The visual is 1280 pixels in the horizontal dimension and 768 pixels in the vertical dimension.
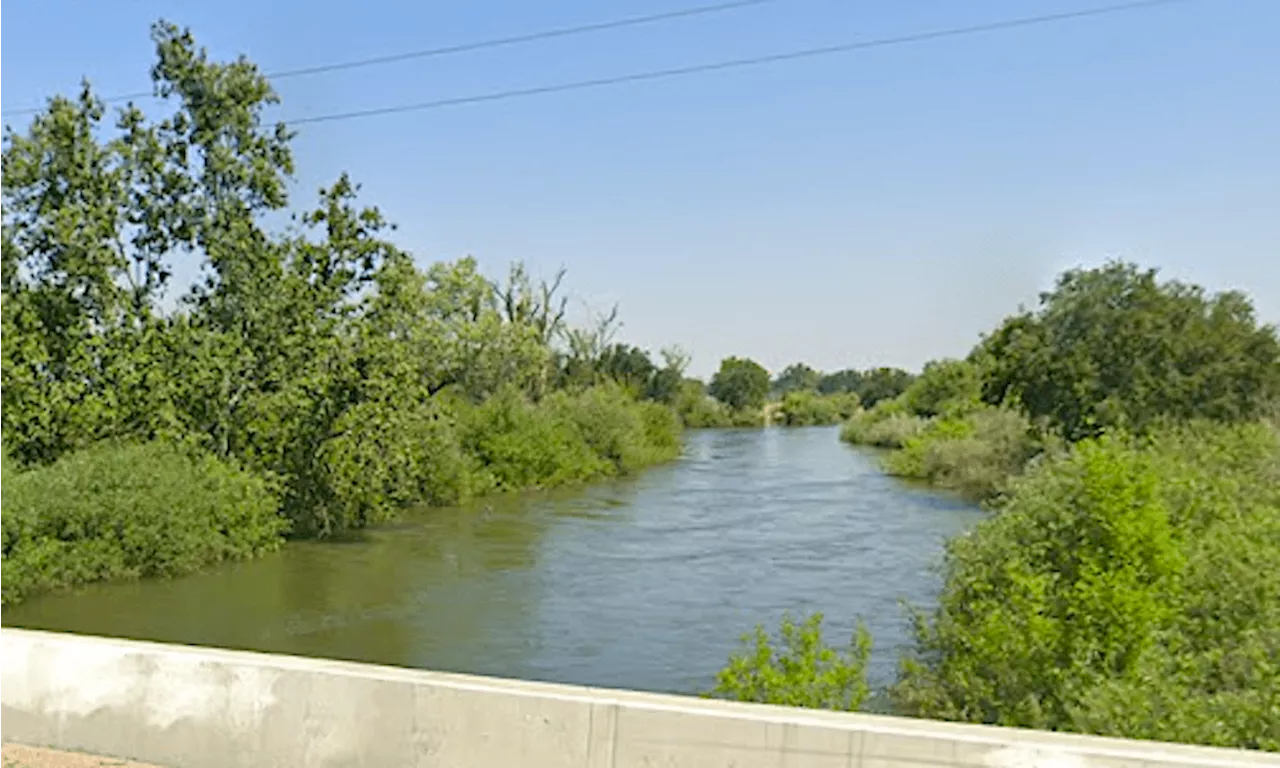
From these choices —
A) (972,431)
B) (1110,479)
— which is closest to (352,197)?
(1110,479)

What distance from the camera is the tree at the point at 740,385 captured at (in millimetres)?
91438

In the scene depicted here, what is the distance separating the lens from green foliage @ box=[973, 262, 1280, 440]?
1097 inches

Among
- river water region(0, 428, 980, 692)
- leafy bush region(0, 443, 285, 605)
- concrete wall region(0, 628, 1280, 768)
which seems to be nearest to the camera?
concrete wall region(0, 628, 1280, 768)

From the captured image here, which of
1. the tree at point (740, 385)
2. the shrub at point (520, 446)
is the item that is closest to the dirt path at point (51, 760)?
the shrub at point (520, 446)

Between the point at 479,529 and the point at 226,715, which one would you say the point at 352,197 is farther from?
the point at 226,715

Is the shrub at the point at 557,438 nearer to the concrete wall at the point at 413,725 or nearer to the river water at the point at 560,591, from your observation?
the river water at the point at 560,591

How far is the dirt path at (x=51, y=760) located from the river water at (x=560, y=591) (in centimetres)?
824

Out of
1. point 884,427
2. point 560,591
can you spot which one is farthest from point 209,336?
point 884,427

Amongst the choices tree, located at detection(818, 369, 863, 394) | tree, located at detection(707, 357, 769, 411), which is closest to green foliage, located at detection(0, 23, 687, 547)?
tree, located at detection(707, 357, 769, 411)

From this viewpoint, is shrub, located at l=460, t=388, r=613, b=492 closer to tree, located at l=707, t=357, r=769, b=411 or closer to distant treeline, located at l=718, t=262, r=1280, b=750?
distant treeline, located at l=718, t=262, r=1280, b=750

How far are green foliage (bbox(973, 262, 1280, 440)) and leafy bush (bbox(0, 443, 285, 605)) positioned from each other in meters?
18.4

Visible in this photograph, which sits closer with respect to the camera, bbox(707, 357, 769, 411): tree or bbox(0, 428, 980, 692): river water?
bbox(0, 428, 980, 692): river water

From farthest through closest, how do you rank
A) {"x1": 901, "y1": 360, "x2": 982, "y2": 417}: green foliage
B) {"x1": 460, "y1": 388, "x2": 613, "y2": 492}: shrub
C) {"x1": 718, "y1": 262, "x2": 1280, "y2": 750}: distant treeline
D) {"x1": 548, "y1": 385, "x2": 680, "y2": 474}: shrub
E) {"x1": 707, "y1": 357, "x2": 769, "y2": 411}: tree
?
{"x1": 707, "y1": 357, "x2": 769, "y2": 411}: tree
{"x1": 901, "y1": 360, "x2": 982, "y2": 417}: green foliage
{"x1": 548, "y1": 385, "x2": 680, "y2": 474}: shrub
{"x1": 460, "y1": 388, "x2": 613, "y2": 492}: shrub
{"x1": 718, "y1": 262, "x2": 1280, "y2": 750}: distant treeline

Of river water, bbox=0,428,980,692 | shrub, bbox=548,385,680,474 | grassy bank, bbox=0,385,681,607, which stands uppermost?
shrub, bbox=548,385,680,474
